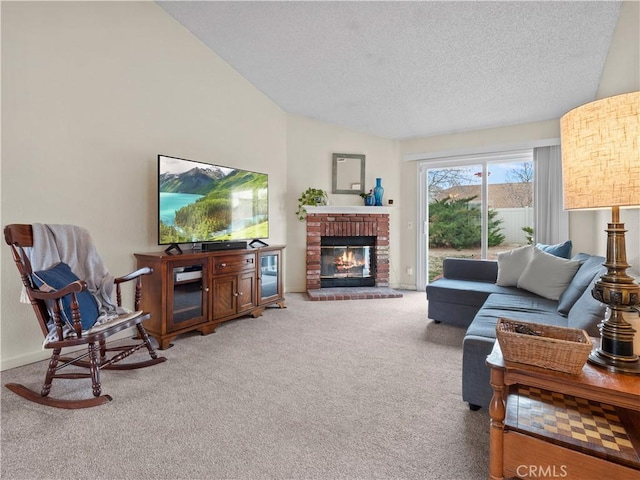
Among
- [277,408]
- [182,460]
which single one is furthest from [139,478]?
[277,408]

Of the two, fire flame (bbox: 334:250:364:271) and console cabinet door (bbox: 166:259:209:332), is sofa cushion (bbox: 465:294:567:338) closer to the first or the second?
console cabinet door (bbox: 166:259:209:332)

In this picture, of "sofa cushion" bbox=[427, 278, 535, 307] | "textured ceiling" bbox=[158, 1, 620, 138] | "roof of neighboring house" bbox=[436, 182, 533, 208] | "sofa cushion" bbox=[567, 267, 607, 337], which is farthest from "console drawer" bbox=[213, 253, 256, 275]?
"roof of neighboring house" bbox=[436, 182, 533, 208]

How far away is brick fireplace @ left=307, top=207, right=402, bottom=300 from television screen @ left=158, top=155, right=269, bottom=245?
1.03m

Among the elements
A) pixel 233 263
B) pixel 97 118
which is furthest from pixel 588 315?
pixel 97 118

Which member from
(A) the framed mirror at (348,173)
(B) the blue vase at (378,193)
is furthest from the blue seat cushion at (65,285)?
(B) the blue vase at (378,193)

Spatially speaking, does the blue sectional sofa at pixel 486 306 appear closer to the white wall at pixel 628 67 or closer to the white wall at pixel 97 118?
Answer: the white wall at pixel 628 67

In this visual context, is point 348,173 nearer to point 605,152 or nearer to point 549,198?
point 549,198

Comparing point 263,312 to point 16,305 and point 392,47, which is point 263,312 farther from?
point 392,47

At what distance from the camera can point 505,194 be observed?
461cm

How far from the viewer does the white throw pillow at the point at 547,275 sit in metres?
2.67

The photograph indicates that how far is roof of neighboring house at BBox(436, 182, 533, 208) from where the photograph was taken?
4477 mm

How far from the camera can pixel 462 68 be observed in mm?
3248

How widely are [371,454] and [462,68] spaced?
3.48 m

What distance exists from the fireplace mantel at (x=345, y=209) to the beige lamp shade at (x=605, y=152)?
12.2 ft
